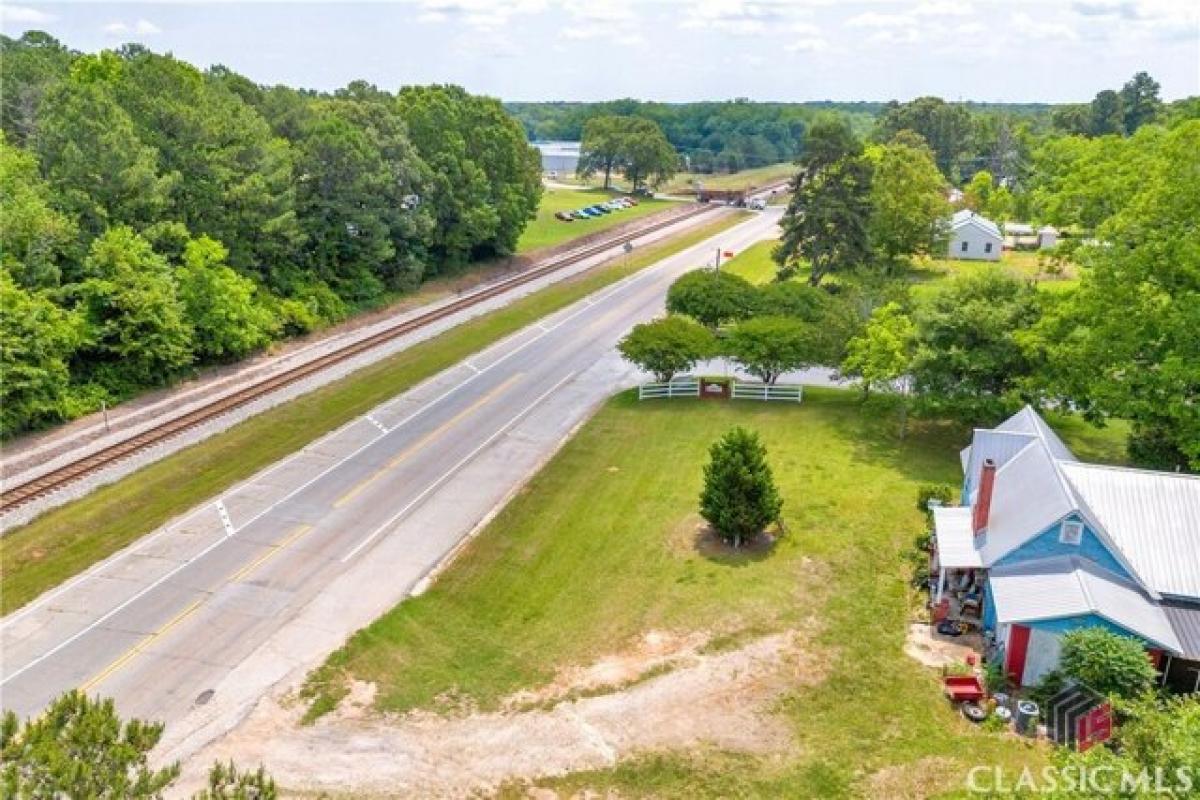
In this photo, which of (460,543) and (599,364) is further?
(599,364)

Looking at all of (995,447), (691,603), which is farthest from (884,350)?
(691,603)

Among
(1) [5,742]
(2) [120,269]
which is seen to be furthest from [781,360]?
(1) [5,742]

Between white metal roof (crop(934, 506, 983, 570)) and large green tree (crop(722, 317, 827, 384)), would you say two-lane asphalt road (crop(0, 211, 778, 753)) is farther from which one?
white metal roof (crop(934, 506, 983, 570))

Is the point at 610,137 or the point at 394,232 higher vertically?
the point at 610,137

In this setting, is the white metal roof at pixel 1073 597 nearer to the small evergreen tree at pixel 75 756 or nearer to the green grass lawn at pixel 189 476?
the small evergreen tree at pixel 75 756

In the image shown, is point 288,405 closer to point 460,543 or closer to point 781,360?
point 460,543

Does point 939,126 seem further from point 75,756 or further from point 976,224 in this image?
point 75,756

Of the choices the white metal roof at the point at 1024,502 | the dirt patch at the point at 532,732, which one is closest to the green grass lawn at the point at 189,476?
the dirt patch at the point at 532,732
